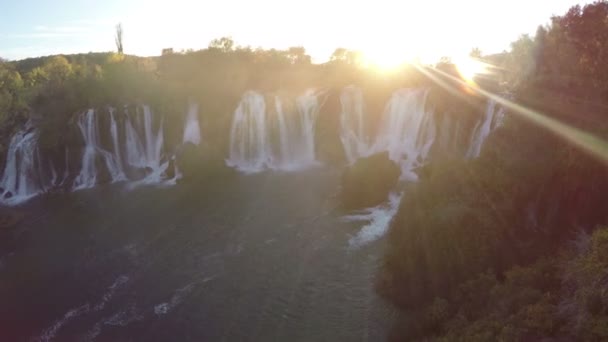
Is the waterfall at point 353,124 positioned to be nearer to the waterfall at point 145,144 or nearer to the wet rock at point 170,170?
the wet rock at point 170,170

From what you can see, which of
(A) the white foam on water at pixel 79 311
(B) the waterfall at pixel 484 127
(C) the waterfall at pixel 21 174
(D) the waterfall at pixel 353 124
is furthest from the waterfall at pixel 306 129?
(C) the waterfall at pixel 21 174

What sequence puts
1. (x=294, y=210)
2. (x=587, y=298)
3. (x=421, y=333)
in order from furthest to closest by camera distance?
(x=294, y=210) → (x=421, y=333) → (x=587, y=298)

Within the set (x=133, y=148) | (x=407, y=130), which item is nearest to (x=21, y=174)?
(x=133, y=148)

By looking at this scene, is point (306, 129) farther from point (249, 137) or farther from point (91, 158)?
point (91, 158)

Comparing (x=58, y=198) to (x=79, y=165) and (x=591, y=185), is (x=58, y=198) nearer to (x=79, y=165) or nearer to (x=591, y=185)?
(x=79, y=165)

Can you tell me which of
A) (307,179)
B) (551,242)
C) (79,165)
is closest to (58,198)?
(79,165)

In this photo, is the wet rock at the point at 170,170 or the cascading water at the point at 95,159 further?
the cascading water at the point at 95,159

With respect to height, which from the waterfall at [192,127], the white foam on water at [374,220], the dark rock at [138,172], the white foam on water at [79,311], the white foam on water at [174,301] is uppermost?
the waterfall at [192,127]
